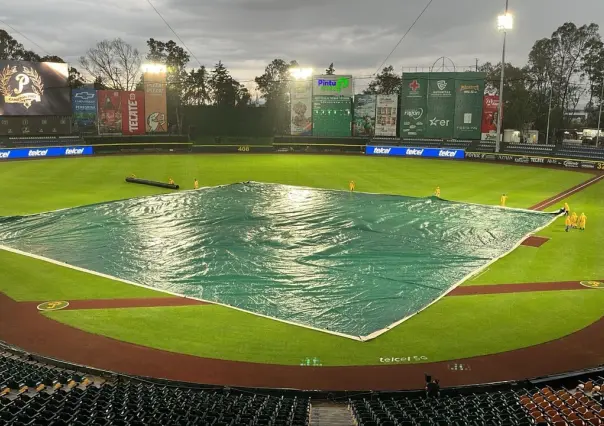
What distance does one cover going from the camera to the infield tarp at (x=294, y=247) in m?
16.6

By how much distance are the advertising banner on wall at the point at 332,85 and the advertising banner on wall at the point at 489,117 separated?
18208 millimetres

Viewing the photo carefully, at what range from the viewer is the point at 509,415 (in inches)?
366

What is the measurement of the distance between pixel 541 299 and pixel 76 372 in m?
14.4

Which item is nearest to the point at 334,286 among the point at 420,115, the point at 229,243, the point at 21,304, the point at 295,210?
the point at 229,243

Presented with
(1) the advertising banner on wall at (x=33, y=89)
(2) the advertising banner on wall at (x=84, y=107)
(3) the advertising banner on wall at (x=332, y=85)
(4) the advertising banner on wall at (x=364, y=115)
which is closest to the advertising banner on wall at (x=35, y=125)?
(1) the advertising banner on wall at (x=33, y=89)

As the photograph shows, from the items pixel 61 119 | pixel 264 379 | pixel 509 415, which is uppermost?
pixel 61 119

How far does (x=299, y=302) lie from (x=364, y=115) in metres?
59.4

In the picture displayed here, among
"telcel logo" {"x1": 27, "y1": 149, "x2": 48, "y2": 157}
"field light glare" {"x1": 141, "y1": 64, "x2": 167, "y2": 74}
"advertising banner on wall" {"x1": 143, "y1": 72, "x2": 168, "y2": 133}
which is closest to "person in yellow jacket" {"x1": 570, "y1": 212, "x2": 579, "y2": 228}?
"telcel logo" {"x1": 27, "y1": 149, "x2": 48, "y2": 157}

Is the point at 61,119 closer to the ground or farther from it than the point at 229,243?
farther from it

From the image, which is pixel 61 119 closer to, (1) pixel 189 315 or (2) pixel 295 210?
(2) pixel 295 210

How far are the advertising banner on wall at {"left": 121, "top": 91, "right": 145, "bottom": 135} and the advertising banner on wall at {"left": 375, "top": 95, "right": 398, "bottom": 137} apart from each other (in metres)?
33.5

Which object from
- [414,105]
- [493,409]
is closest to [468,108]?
[414,105]

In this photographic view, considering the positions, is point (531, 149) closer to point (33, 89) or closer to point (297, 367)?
point (297, 367)

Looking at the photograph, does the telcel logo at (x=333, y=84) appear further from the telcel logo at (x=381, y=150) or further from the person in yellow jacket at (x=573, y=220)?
the person in yellow jacket at (x=573, y=220)
